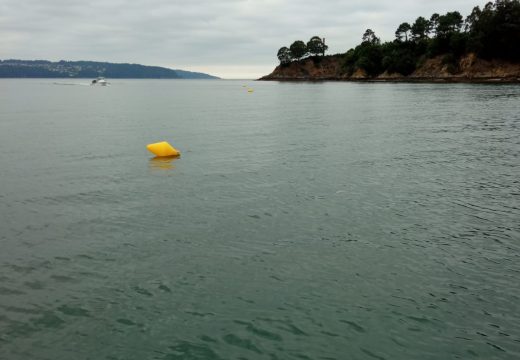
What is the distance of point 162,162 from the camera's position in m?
28.3

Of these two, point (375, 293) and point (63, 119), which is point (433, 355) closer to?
point (375, 293)

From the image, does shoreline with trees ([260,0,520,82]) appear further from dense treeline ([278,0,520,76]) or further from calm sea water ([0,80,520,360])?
calm sea water ([0,80,520,360])

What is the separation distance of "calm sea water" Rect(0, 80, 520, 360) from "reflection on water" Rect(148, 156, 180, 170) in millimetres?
189

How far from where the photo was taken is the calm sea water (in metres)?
9.38

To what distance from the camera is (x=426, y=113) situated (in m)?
57.4

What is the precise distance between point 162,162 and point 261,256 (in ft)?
53.8

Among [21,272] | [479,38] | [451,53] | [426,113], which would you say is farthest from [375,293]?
[451,53]

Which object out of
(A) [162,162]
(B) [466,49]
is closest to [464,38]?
(B) [466,49]

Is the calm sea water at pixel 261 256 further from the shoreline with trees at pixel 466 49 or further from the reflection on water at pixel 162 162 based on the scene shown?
the shoreline with trees at pixel 466 49

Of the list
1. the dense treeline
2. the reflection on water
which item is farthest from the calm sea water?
the dense treeline

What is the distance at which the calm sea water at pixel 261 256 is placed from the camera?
9.38 metres

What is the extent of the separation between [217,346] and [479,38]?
16310 centimetres

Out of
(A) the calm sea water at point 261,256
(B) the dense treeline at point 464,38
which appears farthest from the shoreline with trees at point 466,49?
(A) the calm sea water at point 261,256

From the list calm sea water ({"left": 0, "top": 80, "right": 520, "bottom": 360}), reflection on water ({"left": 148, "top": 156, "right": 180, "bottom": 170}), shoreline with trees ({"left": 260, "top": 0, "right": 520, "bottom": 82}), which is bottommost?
calm sea water ({"left": 0, "top": 80, "right": 520, "bottom": 360})
